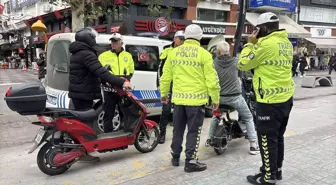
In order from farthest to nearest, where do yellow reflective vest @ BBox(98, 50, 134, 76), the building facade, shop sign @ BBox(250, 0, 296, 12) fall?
the building facade, shop sign @ BBox(250, 0, 296, 12), yellow reflective vest @ BBox(98, 50, 134, 76)

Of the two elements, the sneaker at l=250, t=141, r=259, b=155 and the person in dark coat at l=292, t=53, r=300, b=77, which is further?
the person in dark coat at l=292, t=53, r=300, b=77

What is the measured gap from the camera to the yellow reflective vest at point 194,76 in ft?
13.2

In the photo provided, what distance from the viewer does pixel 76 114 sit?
4133 mm

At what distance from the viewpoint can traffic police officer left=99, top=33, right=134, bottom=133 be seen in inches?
196

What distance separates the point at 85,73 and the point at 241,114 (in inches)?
96.1

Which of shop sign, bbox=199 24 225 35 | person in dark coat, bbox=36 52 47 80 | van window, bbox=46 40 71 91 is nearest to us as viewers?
van window, bbox=46 40 71 91

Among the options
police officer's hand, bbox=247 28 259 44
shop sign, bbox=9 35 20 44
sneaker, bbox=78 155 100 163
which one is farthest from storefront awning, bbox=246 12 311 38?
shop sign, bbox=9 35 20 44

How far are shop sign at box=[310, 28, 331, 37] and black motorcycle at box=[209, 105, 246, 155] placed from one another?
84.4 ft

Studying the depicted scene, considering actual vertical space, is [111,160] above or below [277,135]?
below

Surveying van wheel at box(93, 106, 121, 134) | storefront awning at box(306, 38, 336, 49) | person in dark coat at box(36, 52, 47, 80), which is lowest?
van wheel at box(93, 106, 121, 134)

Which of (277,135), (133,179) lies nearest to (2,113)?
(133,179)

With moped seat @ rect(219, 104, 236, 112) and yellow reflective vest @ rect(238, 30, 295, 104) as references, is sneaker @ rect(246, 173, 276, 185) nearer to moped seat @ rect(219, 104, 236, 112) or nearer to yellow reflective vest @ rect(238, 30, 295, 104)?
yellow reflective vest @ rect(238, 30, 295, 104)

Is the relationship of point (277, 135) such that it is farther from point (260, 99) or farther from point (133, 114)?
point (133, 114)

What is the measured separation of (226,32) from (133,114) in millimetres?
18770
